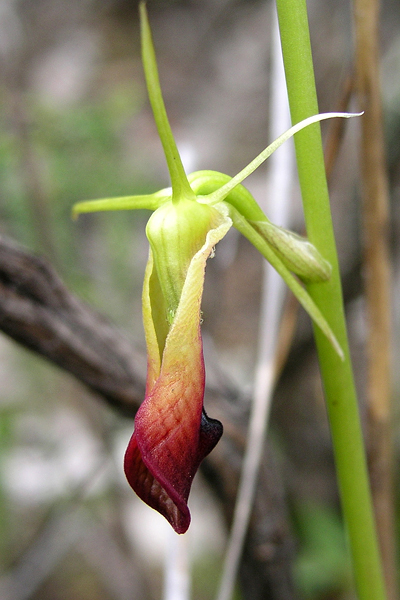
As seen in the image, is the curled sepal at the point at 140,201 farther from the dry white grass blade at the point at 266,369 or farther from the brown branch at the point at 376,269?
the dry white grass blade at the point at 266,369

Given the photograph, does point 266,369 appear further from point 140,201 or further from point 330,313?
point 140,201

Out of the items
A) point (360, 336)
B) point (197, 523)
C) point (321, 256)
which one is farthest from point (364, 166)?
point (197, 523)

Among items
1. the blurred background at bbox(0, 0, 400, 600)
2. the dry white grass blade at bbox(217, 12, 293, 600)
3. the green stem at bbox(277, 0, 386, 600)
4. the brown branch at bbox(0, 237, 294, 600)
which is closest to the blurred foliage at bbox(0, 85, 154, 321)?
the blurred background at bbox(0, 0, 400, 600)

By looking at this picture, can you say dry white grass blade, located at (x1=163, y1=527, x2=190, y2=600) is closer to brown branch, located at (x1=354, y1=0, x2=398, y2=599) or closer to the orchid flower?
brown branch, located at (x1=354, y1=0, x2=398, y2=599)

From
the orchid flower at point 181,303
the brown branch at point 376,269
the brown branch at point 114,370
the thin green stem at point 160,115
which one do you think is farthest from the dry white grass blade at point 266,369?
the thin green stem at point 160,115

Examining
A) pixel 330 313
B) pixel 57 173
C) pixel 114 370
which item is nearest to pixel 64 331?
pixel 114 370

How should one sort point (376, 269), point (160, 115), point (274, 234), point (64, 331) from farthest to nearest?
point (376, 269) → point (64, 331) → point (274, 234) → point (160, 115)
